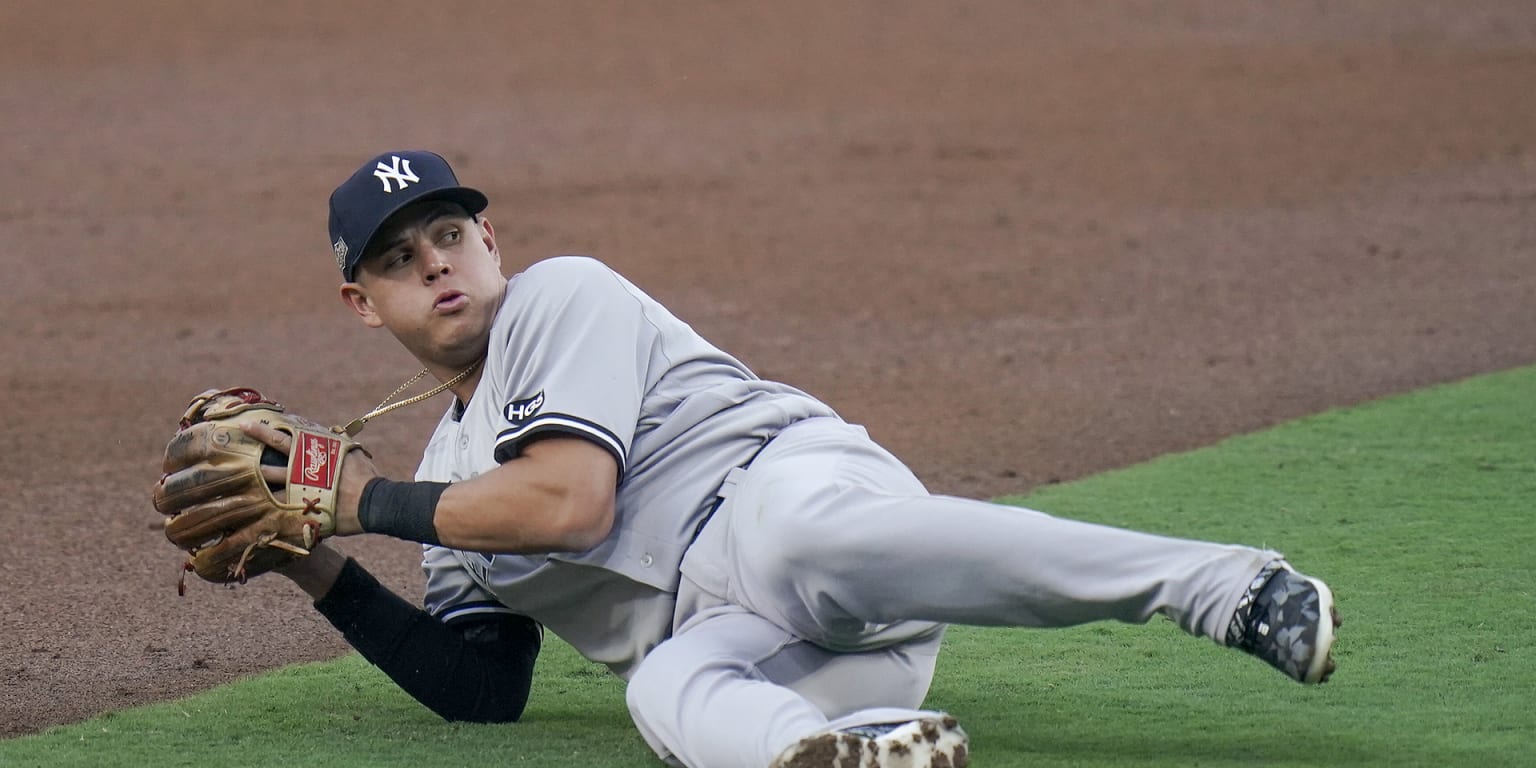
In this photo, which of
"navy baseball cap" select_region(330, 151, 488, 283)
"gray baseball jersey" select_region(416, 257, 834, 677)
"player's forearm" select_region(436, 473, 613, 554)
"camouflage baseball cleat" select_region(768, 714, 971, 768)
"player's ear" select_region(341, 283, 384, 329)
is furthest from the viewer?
"player's ear" select_region(341, 283, 384, 329)

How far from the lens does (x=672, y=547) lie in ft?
8.61

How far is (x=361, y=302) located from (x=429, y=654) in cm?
55

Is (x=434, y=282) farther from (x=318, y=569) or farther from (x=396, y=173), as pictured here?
(x=318, y=569)

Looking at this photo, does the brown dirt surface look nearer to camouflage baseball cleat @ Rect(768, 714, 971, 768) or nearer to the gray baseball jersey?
the gray baseball jersey

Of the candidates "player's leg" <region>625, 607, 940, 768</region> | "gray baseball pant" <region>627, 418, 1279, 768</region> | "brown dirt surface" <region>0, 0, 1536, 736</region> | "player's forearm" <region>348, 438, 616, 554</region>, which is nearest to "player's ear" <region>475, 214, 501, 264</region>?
"player's forearm" <region>348, 438, 616, 554</region>

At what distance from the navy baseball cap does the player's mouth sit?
132 millimetres

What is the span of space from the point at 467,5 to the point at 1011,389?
32.9 feet

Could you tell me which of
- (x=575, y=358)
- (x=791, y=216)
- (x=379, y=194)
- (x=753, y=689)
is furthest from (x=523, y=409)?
(x=791, y=216)

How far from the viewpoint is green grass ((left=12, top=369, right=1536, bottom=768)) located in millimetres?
2539

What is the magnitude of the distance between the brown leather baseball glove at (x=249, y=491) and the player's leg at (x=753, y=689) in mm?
534

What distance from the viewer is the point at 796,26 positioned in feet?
46.1

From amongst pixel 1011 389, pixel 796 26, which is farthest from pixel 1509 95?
pixel 1011 389

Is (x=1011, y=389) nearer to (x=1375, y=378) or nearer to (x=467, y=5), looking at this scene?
(x=1375, y=378)

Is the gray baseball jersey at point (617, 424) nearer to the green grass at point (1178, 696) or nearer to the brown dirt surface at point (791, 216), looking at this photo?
the green grass at point (1178, 696)
